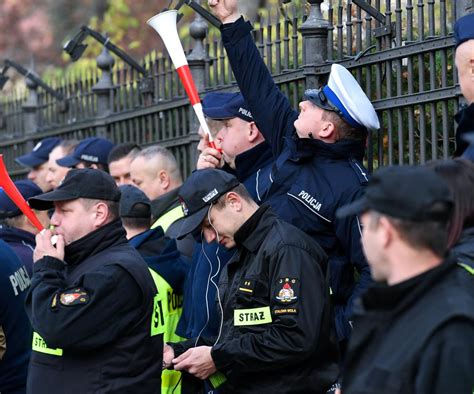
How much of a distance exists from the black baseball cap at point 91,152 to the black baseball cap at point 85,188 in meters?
3.67

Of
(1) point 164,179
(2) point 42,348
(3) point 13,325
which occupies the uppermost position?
(1) point 164,179

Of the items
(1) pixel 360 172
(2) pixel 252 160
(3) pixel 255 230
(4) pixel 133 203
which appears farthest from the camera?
(4) pixel 133 203

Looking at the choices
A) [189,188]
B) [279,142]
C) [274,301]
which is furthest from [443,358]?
[279,142]

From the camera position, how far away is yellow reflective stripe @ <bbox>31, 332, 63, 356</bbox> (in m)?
6.02

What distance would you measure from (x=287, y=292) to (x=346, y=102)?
3.73ft

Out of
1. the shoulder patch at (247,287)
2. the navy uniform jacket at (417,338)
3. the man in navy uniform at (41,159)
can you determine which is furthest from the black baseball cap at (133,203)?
the navy uniform jacket at (417,338)

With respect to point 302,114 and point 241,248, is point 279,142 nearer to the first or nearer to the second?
point 302,114

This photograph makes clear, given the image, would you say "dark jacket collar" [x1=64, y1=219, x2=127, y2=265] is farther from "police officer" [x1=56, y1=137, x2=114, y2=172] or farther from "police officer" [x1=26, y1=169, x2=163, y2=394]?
"police officer" [x1=56, y1=137, x2=114, y2=172]

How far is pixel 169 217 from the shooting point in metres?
8.27

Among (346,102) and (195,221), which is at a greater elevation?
(346,102)

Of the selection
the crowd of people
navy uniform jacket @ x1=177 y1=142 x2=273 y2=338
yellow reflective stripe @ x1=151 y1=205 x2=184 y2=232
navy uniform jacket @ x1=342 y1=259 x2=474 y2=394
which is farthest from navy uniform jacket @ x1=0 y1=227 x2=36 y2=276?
navy uniform jacket @ x1=342 y1=259 x2=474 y2=394

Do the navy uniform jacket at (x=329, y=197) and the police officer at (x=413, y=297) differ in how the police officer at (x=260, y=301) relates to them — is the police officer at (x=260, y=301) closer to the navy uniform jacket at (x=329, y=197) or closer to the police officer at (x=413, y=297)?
the navy uniform jacket at (x=329, y=197)

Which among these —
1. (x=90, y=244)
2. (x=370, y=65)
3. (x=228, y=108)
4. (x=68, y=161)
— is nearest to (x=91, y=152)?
(x=68, y=161)

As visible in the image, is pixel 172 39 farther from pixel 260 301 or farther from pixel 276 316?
pixel 276 316
